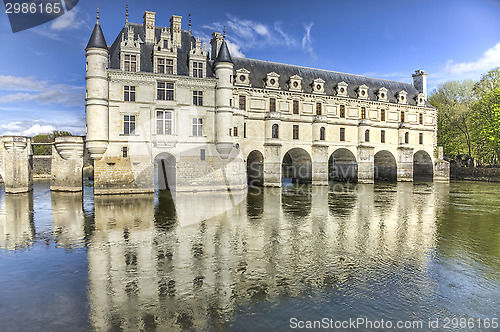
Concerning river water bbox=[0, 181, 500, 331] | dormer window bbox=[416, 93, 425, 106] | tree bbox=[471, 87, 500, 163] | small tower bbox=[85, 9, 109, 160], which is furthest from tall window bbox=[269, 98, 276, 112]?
tree bbox=[471, 87, 500, 163]

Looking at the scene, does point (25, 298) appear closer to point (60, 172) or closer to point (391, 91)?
Result: point (60, 172)

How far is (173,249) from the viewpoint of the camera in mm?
12734

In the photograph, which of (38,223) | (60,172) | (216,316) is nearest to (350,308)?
(216,316)

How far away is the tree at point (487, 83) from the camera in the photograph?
5140cm

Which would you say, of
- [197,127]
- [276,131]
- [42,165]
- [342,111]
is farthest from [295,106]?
[42,165]

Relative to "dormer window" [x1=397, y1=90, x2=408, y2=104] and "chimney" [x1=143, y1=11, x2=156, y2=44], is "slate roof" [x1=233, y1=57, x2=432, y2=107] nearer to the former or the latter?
"dormer window" [x1=397, y1=90, x2=408, y2=104]

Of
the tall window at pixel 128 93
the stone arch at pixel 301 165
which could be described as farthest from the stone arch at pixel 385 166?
the tall window at pixel 128 93

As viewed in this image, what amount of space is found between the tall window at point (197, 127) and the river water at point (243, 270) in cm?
1154

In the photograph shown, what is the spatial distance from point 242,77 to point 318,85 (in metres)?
9.84

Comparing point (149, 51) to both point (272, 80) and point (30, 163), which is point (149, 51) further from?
point (30, 163)

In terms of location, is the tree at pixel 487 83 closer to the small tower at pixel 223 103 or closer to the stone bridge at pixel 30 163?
the small tower at pixel 223 103

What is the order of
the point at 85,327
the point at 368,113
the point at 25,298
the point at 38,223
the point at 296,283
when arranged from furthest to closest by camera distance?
the point at 368,113 → the point at 38,223 → the point at 296,283 → the point at 25,298 → the point at 85,327

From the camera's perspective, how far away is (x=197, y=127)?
3073cm

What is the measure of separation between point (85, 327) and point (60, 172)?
95.0ft
